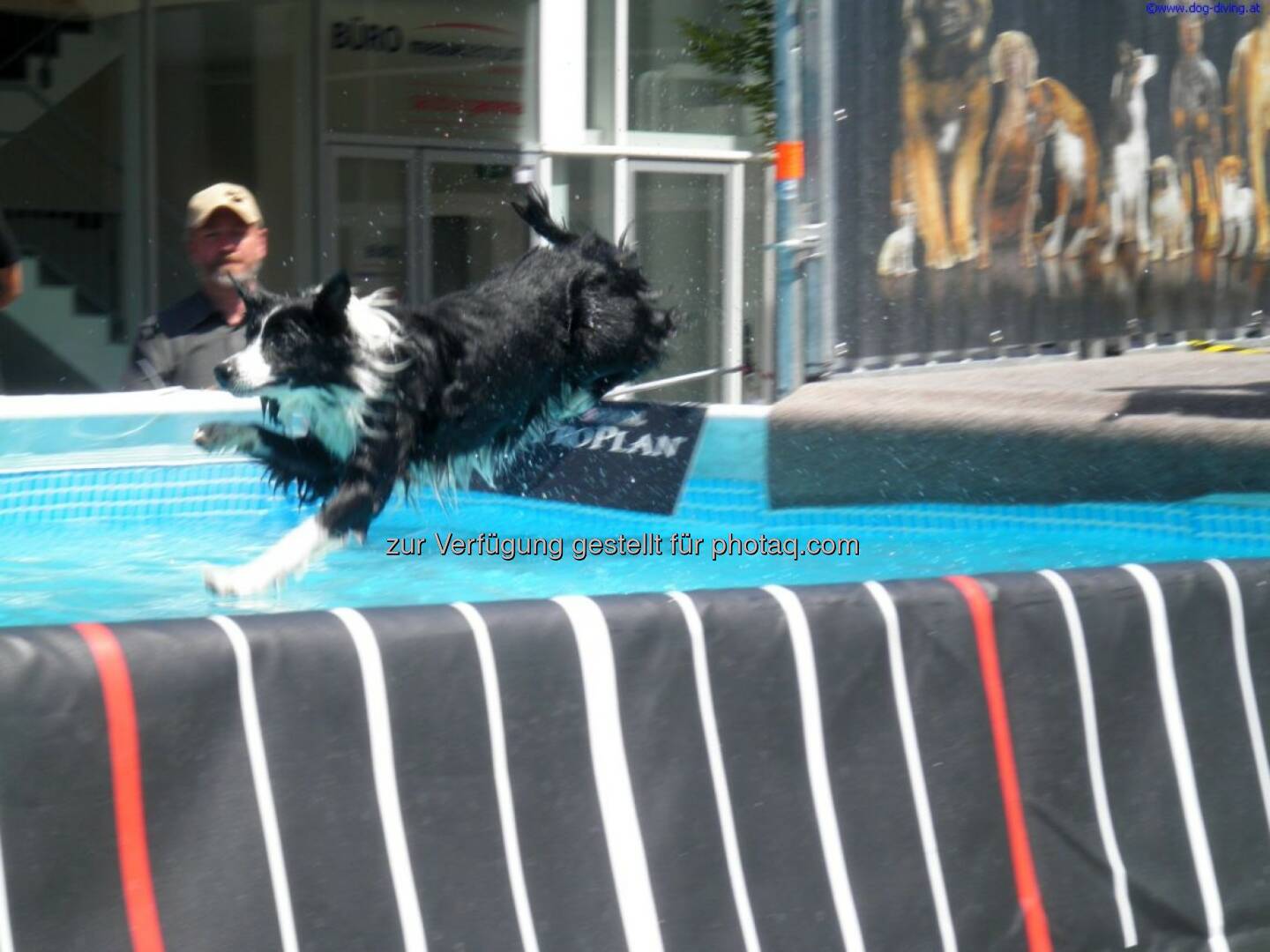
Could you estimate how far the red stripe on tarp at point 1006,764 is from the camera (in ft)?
9.33

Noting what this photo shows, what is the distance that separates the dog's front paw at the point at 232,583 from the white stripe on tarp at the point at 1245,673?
2569 millimetres

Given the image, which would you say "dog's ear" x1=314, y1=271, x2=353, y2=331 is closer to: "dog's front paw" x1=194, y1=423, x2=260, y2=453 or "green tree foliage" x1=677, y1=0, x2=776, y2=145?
"dog's front paw" x1=194, y1=423, x2=260, y2=453

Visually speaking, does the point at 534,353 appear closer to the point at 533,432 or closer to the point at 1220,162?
the point at 533,432

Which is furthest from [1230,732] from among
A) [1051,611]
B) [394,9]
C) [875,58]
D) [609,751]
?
[394,9]

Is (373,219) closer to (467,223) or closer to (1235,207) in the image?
(467,223)

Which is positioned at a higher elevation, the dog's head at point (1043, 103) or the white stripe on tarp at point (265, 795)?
the dog's head at point (1043, 103)

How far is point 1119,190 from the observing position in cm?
708

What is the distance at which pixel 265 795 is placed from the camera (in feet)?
7.53

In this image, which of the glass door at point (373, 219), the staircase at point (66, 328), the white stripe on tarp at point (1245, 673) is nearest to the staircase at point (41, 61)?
the staircase at point (66, 328)

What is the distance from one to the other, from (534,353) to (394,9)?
5.95 m

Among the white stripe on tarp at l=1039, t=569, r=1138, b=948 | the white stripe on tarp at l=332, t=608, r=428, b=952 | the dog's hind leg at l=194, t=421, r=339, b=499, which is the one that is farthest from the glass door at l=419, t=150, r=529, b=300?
the white stripe on tarp at l=332, t=608, r=428, b=952

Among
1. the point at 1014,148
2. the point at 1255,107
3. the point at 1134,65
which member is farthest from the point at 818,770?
the point at 1255,107

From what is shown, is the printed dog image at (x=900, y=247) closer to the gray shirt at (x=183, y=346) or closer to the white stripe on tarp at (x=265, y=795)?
the gray shirt at (x=183, y=346)

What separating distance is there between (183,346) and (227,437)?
144cm
